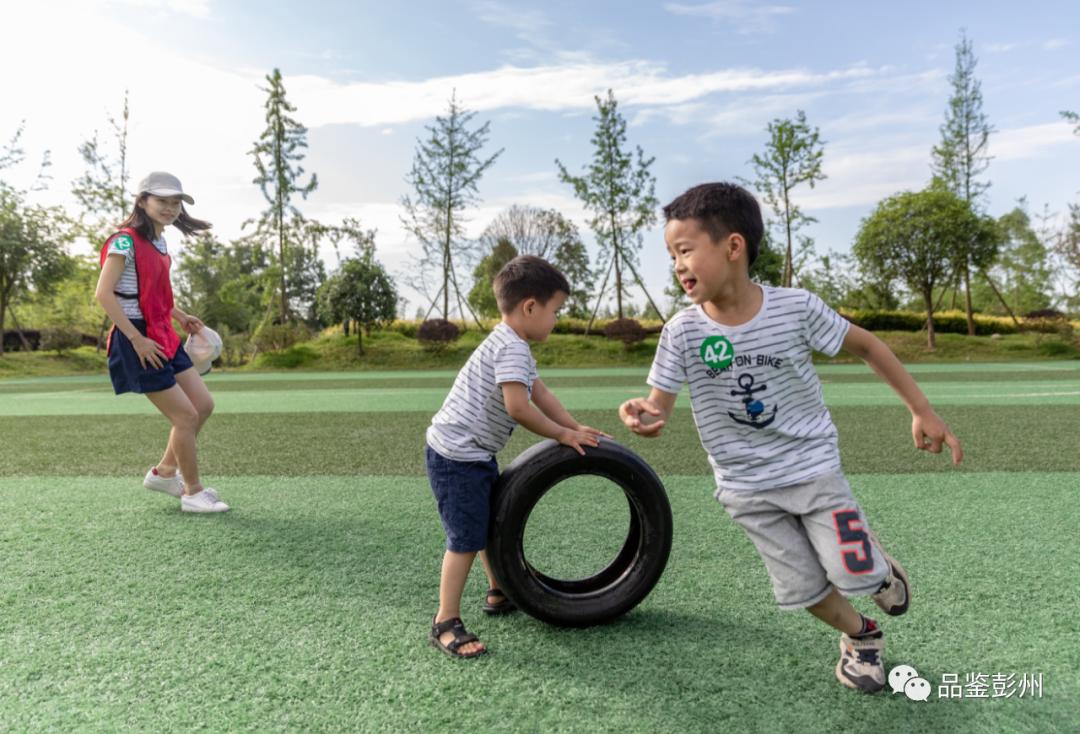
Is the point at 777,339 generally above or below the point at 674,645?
above

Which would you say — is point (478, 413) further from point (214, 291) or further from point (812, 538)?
point (214, 291)

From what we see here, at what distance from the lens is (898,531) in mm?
4523

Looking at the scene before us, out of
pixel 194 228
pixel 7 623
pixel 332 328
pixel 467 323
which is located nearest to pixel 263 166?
pixel 332 328

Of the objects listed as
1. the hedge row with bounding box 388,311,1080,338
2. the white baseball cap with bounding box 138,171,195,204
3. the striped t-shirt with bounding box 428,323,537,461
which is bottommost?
the striped t-shirt with bounding box 428,323,537,461

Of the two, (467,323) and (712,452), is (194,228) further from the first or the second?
(467,323)

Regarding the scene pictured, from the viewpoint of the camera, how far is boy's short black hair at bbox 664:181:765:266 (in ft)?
8.81

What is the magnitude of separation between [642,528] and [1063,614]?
67.1 inches

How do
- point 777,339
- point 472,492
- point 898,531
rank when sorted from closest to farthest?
point 777,339, point 472,492, point 898,531

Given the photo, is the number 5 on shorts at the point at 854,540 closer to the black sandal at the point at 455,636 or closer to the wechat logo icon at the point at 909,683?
the wechat logo icon at the point at 909,683

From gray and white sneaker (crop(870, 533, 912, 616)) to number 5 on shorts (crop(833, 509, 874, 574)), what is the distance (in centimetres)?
12

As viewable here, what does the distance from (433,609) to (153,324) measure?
10.0 ft

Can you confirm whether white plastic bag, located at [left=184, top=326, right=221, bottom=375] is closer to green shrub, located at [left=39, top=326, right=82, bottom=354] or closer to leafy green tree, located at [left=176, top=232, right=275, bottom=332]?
green shrub, located at [left=39, top=326, right=82, bottom=354]

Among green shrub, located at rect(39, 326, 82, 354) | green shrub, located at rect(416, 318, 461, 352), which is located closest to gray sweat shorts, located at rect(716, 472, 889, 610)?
green shrub, located at rect(416, 318, 461, 352)

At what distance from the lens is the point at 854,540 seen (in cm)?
259
